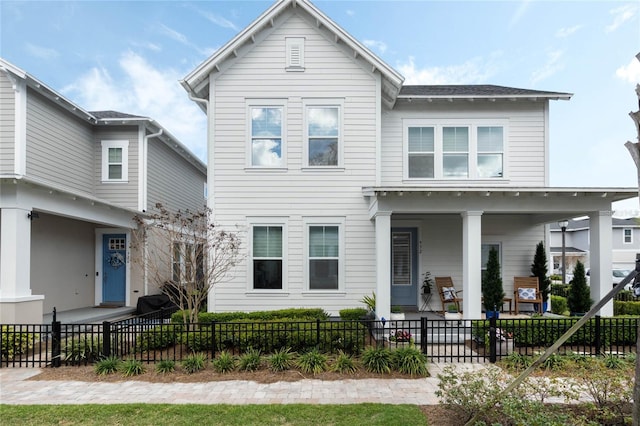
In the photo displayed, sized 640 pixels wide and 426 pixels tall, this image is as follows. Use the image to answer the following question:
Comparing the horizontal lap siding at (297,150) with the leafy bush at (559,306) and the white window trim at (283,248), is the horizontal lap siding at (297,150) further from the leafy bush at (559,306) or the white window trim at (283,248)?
the leafy bush at (559,306)

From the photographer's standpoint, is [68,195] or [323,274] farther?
[323,274]

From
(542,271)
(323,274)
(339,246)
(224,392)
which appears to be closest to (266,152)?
(339,246)

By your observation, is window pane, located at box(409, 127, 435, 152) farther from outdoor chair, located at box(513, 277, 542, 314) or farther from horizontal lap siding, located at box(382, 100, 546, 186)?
outdoor chair, located at box(513, 277, 542, 314)

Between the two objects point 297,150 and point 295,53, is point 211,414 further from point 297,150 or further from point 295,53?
point 295,53

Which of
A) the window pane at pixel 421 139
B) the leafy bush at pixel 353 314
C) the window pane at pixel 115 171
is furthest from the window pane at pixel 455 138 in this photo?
the window pane at pixel 115 171

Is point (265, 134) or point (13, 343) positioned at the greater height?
point (265, 134)

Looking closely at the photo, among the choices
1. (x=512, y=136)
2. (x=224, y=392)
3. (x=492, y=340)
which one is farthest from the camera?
(x=512, y=136)

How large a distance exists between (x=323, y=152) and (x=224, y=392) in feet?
21.2

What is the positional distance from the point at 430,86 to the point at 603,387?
10.2m

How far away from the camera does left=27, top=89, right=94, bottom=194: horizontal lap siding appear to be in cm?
1045

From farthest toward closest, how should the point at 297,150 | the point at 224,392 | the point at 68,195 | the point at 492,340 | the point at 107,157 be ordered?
1. the point at 107,157
2. the point at 297,150
3. the point at 68,195
4. the point at 492,340
5. the point at 224,392

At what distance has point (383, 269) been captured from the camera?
26.8 ft

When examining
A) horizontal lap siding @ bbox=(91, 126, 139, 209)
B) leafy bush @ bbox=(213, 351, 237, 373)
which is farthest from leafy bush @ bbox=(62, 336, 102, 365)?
horizontal lap siding @ bbox=(91, 126, 139, 209)

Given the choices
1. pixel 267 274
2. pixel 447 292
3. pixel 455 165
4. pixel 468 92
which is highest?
pixel 468 92
